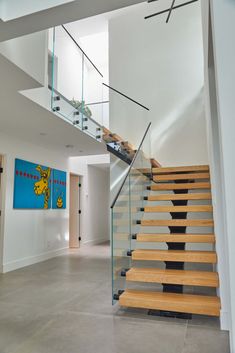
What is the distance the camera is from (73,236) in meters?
8.30

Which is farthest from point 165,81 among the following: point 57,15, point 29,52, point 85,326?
point 85,326

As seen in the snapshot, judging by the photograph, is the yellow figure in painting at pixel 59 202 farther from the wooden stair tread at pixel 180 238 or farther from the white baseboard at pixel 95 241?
the wooden stair tread at pixel 180 238

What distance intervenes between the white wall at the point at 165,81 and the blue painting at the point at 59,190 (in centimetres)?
196

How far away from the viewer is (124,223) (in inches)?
136

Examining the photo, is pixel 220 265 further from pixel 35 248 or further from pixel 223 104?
pixel 35 248

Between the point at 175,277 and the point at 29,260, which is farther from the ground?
the point at 175,277

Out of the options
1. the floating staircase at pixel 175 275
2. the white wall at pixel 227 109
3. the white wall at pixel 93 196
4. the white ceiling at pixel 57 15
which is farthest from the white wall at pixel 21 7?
the white wall at pixel 93 196

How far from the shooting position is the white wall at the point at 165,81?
616 cm

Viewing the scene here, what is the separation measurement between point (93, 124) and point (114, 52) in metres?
2.53

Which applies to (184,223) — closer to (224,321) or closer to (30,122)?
→ (224,321)

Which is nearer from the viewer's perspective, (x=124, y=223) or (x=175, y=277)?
(x=175, y=277)

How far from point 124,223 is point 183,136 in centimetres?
344

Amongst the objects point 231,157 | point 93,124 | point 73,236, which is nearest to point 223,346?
point 231,157

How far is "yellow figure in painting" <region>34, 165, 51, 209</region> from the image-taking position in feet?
20.5
